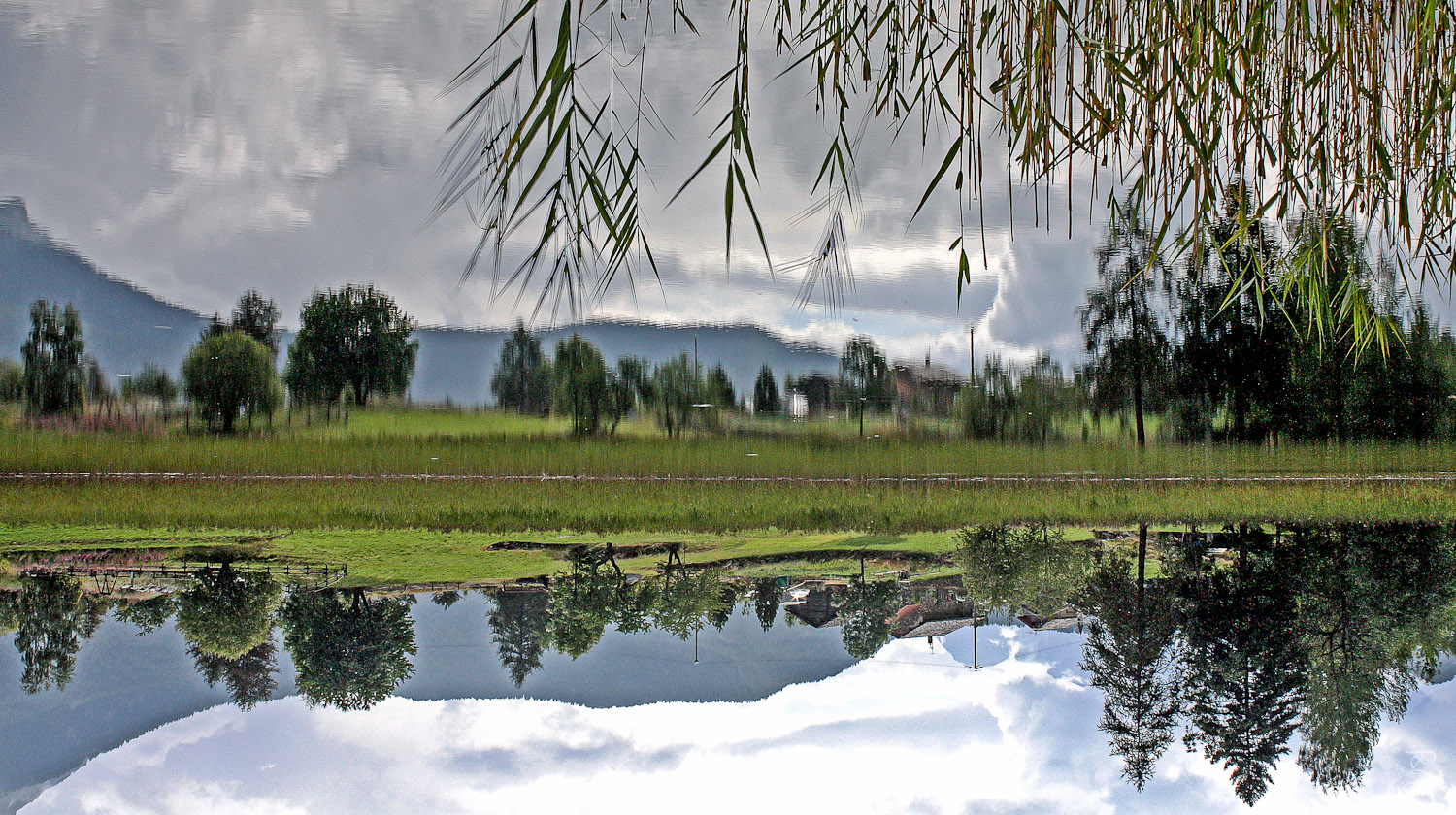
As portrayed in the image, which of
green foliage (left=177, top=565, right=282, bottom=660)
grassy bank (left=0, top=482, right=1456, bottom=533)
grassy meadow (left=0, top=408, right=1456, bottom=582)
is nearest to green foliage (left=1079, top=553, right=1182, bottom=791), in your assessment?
grassy meadow (left=0, top=408, right=1456, bottom=582)

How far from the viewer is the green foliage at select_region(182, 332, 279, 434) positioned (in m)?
3.92

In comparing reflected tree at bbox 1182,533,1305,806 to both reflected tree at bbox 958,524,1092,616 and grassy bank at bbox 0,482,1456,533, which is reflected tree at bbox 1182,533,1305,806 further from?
grassy bank at bbox 0,482,1456,533

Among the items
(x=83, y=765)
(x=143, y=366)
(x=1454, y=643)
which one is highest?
(x=143, y=366)

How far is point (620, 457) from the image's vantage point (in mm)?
3971

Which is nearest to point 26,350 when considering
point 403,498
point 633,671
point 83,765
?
point 403,498

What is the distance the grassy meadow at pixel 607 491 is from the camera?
86.3 inches

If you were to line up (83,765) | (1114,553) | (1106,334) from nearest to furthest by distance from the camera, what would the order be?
1. (83,765)
2. (1114,553)
3. (1106,334)

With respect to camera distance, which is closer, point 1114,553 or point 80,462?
point 1114,553

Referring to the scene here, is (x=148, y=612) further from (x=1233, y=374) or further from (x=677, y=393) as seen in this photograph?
(x=1233, y=374)

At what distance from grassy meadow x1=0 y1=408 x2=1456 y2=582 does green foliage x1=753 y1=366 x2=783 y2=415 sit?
0.29 ft

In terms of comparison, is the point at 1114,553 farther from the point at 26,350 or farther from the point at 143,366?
the point at 26,350

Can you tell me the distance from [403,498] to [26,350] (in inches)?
100

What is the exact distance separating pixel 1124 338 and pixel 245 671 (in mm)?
4235

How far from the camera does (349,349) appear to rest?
4055 millimetres
